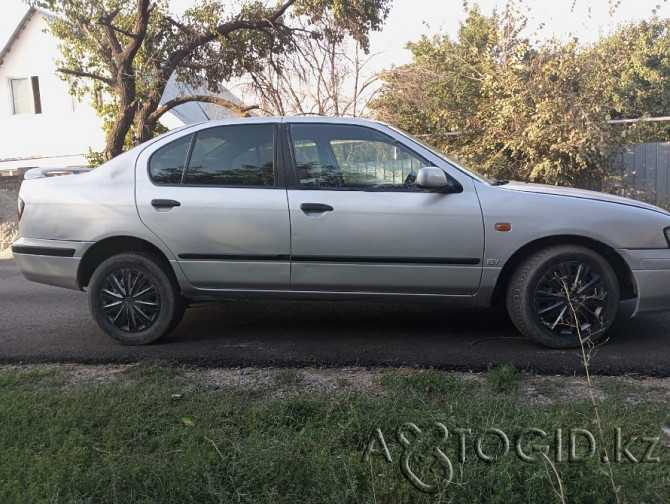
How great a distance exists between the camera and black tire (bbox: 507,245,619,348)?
15.8 ft

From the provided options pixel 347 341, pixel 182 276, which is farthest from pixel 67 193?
pixel 347 341

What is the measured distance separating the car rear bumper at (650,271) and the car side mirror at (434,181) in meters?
1.29

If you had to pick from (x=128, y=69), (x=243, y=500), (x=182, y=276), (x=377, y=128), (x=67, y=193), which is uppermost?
(x=128, y=69)

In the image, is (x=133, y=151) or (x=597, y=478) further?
(x=133, y=151)

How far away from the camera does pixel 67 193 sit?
208 inches

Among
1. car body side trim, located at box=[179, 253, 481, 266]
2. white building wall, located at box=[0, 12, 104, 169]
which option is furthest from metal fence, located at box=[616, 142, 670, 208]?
white building wall, located at box=[0, 12, 104, 169]

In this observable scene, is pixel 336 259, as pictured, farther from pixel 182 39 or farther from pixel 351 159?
pixel 182 39

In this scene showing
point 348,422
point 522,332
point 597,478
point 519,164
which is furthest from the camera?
point 519,164

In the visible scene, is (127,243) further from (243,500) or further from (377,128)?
(243,500)

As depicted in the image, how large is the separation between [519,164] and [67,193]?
8123 mm

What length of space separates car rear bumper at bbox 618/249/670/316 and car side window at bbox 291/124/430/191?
163 centimetres

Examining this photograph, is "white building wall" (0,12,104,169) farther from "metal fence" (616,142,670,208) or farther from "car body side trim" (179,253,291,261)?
"car body side trim" (179,253,291,261)

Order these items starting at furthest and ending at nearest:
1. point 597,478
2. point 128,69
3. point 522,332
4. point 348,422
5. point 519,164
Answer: point 128,69 < point 519,164 < point 522,332 < point 348,422 < point 597,478

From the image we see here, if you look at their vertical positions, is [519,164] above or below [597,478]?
above
